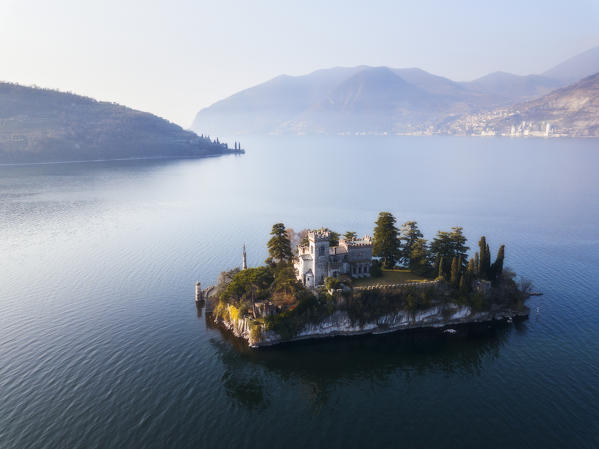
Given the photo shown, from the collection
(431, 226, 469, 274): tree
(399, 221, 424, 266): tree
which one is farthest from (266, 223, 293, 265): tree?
(431, 226, 469, 274): tree

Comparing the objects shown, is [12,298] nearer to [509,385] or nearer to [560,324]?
[509,385]

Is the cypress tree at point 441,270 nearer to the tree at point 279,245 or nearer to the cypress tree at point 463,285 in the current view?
the cypress tree at point 463,285

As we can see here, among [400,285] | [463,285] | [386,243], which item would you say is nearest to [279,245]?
[386,243]

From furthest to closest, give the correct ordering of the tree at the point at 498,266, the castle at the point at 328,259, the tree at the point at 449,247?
the tree at the point at 449,247, the tree at the point at 498,266, the castle at the point at 328,259

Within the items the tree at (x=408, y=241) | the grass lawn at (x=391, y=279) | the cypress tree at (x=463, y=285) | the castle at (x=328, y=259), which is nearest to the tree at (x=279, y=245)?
the castle at (x=328, y=259)

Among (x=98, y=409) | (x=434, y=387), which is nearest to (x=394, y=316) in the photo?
(x=434, y=387)
